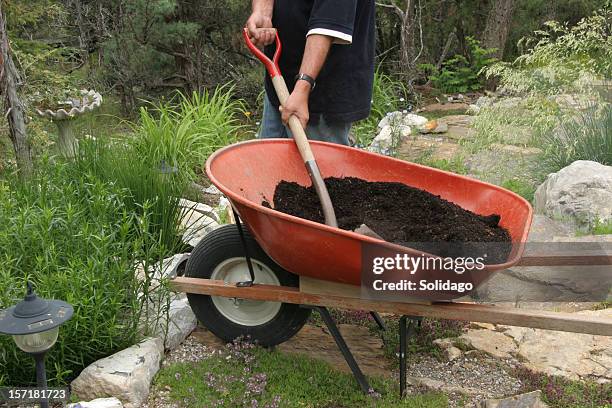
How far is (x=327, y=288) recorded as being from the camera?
2299mm

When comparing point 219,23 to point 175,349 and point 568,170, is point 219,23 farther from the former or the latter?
point 175,349

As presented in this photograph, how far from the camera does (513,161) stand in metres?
5.05

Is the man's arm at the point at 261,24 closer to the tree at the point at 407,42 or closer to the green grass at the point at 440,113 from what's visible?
the green grass at the point at 440,113

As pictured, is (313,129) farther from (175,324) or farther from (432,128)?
(432,128)

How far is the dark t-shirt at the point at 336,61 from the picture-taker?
2787 mm

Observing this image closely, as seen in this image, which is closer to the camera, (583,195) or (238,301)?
(238,301)

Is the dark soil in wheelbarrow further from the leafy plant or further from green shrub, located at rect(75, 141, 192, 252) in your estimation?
the leafy plant

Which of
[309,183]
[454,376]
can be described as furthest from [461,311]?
[309,183]

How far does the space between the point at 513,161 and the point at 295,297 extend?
10.5ft

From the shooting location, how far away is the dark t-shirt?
9.14 feet

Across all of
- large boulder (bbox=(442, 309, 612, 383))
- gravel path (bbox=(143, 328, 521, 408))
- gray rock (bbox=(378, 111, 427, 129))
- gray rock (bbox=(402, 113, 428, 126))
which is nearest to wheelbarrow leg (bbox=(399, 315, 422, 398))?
gravel path (bbox=(143, 328, 521, 408))

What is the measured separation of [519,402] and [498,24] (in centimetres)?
681

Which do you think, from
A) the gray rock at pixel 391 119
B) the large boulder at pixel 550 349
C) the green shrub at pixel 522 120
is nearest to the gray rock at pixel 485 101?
the green shrub at pixel 522 120

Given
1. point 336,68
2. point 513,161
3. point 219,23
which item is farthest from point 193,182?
point 219,23
